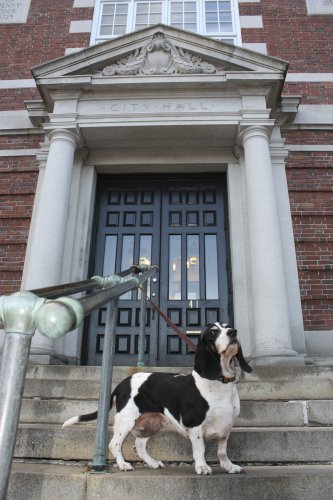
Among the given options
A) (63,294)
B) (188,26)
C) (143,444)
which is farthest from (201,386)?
(188,26)

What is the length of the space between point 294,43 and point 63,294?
884 cm

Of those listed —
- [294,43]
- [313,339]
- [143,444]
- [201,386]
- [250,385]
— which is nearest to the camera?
[201,386]

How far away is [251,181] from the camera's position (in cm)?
634

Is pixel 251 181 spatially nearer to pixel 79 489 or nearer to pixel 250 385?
pixel 250 385

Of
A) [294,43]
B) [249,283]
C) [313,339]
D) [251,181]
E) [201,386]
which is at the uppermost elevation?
[294,43]

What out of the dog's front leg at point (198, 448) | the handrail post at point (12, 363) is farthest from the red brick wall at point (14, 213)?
the handrail post at point (12, 363)

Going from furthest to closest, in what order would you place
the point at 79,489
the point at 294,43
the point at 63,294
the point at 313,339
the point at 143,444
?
the point at 294,43
the point at 313,339
the point at 143,444
the point at 79,489
the point at 63,294

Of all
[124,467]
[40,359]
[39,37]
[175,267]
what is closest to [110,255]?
[175,267]

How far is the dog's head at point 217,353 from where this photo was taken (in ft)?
8.09

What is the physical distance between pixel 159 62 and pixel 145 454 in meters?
6.77

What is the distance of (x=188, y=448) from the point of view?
2834 mm

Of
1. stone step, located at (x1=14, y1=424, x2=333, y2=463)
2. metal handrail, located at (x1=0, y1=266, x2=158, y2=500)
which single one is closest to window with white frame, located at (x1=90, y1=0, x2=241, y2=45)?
stone step, located at (x1=14, y1=424, x2=333, y2=463)

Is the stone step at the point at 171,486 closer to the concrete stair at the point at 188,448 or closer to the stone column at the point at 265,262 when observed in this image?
the concrete stair at the point at 188,448

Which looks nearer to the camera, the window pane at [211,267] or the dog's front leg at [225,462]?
the dog's front leg at [225,462]
